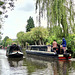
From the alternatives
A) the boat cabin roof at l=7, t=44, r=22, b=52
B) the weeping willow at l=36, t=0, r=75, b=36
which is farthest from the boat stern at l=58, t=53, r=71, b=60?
the boat cabin roof at l=7, t=44, r=22, b=52

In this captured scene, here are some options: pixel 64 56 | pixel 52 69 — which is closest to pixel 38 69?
pixel 52 69

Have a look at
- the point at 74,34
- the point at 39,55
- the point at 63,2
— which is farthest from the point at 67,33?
the point at 39,55

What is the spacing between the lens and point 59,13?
824 inches

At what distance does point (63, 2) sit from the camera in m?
21.3

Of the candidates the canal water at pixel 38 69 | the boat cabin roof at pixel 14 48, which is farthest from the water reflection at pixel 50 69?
the boat cabin roof at pixel 14 48

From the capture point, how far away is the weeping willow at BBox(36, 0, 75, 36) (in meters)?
20.9

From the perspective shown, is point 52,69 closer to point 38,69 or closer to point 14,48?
point 38,69

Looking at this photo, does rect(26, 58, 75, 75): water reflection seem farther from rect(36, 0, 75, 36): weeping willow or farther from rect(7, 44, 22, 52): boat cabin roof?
rect(7, 44, 22, 52): boat cabin roof

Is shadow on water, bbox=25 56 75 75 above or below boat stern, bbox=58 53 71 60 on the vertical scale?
below

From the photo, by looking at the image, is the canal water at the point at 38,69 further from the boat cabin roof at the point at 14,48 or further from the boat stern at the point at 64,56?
the boat cabin roof at the point at 14,48

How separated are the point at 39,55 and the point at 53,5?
7705mm

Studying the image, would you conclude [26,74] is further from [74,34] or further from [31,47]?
[31,47]

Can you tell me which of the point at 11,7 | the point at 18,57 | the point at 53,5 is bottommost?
the point at 18,57

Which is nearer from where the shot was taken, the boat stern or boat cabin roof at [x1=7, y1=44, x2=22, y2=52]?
the boat stern
